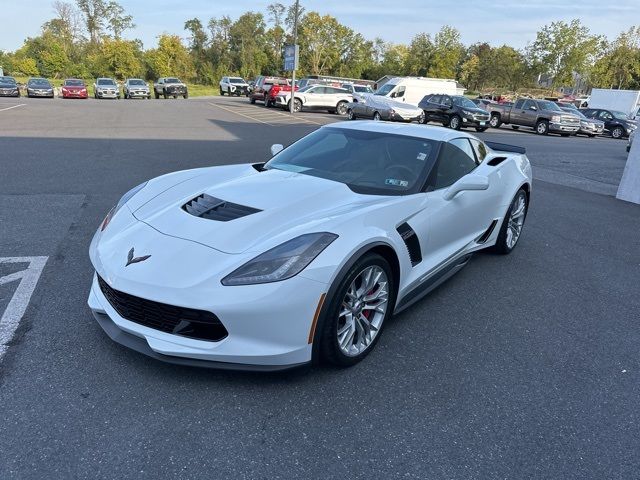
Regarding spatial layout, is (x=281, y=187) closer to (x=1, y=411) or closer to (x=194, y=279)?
(x=194, y=279)

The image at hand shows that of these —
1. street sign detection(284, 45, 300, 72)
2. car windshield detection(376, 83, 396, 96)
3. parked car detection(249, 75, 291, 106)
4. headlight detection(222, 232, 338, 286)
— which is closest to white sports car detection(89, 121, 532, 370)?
headlight detection(222, 232, 338, 286)

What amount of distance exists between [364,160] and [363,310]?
1.41 metres

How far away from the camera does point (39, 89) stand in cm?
3366

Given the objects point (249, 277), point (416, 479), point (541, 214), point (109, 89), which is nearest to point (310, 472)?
point (416, 479)

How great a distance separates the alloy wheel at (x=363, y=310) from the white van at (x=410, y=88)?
76.6ft

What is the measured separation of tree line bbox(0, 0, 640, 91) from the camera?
56312 mm

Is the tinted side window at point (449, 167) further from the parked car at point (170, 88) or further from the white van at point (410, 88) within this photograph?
the parked car at point (170, 88)

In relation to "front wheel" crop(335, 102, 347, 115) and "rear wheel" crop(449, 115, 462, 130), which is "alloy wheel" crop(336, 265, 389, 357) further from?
"front wheel" crop(335, 102, 347, 115)

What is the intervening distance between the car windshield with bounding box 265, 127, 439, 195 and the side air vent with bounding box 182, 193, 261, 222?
0.83 metres

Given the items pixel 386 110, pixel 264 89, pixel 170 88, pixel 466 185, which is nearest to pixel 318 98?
pixel 264 89

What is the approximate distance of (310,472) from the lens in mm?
2146

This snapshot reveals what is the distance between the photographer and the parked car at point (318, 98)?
2781cm

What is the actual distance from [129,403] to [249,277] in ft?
2.98

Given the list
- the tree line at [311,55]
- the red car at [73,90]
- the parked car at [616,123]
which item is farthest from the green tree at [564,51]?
the red car at [73,90]
